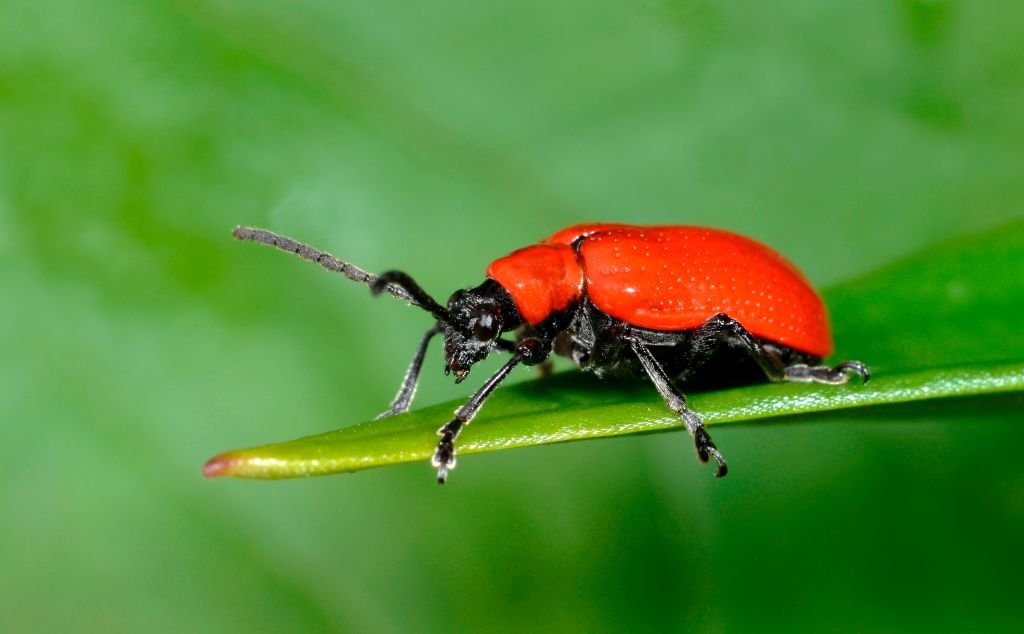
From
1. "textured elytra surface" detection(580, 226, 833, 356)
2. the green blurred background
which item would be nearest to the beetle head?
"textured elytra surface" detection(580, 226, 833, 356)

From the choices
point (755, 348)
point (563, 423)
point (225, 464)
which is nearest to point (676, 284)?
point (755, 348)

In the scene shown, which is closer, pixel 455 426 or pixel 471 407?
pixel 455 426

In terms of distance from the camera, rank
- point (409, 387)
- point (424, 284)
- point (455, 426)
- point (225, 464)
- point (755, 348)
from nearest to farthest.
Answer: point (225, 464), point (455, 426), point (755, 348), point (409, 387), point (424, 284)

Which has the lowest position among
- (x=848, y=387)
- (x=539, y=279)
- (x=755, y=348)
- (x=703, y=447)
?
(x=703, y=447)

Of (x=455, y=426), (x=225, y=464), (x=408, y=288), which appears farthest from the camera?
(x=408, y=288)

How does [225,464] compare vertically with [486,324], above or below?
below

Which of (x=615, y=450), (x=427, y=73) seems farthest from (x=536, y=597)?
(x=427, y=73)

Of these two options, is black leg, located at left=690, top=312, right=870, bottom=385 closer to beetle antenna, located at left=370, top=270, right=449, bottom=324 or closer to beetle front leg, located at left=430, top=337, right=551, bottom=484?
beetle front leg, located at left=430, top=337, right=551, bottom=484

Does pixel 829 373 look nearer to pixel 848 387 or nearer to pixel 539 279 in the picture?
pixel 848 387
